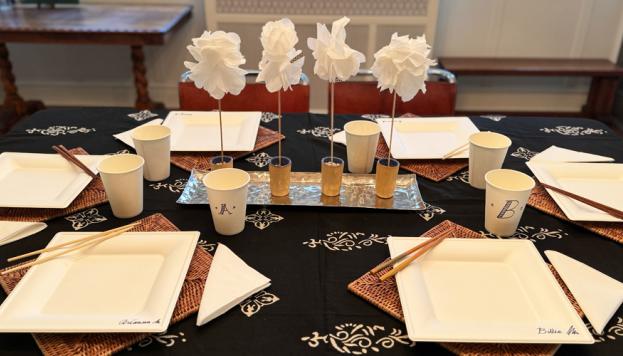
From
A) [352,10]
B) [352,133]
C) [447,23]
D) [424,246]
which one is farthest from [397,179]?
[447,23]

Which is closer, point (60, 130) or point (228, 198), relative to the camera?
point (228, 198)

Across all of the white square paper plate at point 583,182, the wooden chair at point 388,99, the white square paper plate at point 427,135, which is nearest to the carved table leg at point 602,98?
the wooden chair at point 388,99

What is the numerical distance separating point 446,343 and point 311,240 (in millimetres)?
326

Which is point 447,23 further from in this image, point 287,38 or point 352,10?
point 287,38

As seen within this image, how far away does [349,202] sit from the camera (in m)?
1.05

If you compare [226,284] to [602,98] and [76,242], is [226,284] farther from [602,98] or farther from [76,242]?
[602,98]

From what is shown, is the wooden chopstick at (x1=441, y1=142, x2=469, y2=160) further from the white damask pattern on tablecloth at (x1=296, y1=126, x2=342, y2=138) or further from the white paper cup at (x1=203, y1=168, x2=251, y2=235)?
the white paper cup at (x1=203, y1=168, x2=251, y2=235)

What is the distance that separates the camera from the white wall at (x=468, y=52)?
3088 millimetres

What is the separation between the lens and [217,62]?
3.08 ft

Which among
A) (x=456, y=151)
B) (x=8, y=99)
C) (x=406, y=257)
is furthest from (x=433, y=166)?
(x=8, y=99)

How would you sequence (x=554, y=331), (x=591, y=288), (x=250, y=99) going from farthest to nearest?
(x=250, y=99) < (x=591, y=288) < (x=554, y=331)

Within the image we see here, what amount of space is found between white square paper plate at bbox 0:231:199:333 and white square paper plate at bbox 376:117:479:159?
62 cm

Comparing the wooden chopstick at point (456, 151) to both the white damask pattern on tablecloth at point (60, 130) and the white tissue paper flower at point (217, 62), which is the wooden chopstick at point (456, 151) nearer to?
the white tissue paper flower at point (217, 62)

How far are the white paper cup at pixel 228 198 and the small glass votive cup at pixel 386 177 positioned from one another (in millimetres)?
284
